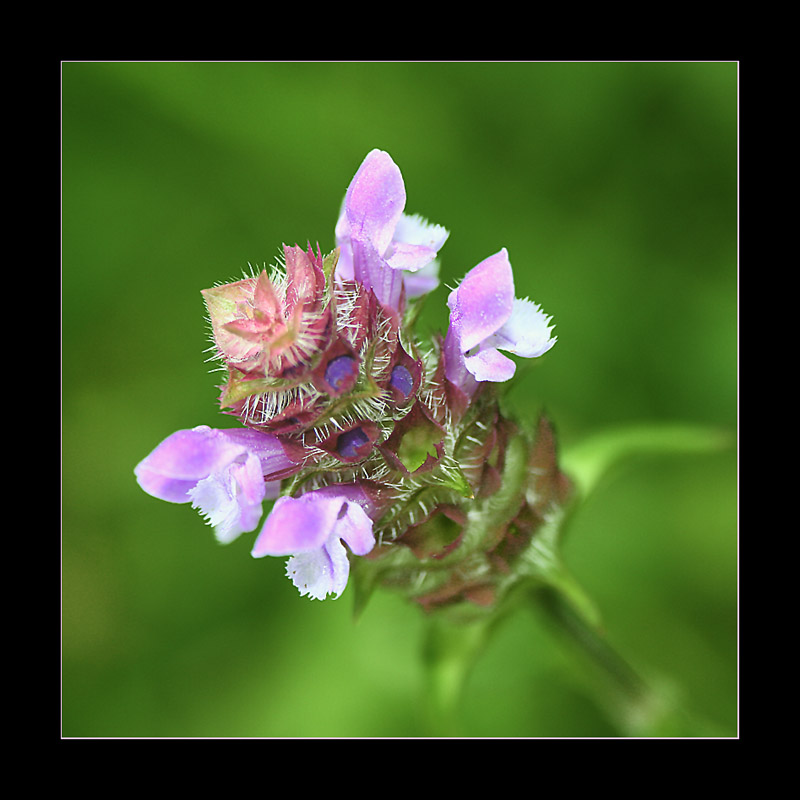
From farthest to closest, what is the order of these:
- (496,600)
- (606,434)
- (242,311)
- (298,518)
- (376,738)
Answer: (376,738)
(606,434)
(496,600)
(242,311)
(298,518)

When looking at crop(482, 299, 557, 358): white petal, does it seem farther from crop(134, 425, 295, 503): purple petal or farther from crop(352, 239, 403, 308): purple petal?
crop(134, 425, 295, 503): purple petal

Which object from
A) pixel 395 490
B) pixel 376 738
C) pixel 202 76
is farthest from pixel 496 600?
pixel 202 76

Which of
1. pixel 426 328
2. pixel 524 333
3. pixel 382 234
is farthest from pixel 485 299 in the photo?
pixel 426 328

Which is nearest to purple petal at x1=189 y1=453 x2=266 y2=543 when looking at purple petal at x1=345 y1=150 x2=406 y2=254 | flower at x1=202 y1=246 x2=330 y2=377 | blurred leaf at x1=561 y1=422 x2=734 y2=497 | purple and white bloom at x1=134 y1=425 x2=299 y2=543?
purple and white bloom at x1=134 y1=425 x2=299 y2=543

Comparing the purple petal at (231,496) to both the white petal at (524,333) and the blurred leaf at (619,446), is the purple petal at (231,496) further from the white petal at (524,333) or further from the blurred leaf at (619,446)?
the blurred leaf at (619,446)

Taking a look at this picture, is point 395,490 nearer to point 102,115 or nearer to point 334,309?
point 334,309

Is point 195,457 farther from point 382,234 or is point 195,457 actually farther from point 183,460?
point 382,234

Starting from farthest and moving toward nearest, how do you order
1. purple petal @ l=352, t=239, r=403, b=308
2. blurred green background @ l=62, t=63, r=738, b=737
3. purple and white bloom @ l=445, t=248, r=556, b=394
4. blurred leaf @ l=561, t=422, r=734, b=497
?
blurred green background @ l=62, t=63, r=738, b=737
blurred leaf @ l=561, t=422, r=734, b=497
purple petal @ l=352, t=239, r=403, b=308
purple and white bloom @ l=445, t=248, r=556, b=394
